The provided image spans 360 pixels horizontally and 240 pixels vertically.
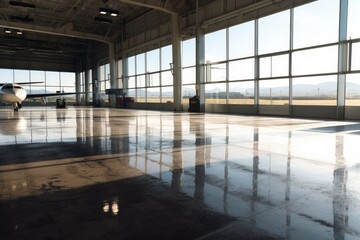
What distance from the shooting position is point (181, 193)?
364 cm

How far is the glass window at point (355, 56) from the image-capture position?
15.1 m

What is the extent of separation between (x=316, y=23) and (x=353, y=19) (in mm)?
2041

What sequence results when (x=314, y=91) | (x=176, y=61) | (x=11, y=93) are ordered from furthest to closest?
(x=176, y=61) < (x=11, y=93) < (x=314, y=91)

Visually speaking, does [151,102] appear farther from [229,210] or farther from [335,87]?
[229,210]

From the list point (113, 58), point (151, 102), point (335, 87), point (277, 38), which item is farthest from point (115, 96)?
point (335, 87)

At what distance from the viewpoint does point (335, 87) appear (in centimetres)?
1631

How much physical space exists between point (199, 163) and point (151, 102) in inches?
1130

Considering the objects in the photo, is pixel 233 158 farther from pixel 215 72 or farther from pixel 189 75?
pixel 189 75

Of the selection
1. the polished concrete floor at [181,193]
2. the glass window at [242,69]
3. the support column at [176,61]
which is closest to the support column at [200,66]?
the support column at [176,61]

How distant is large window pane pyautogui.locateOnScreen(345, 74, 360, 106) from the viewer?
50.4ft

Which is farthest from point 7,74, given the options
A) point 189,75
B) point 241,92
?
point 241,92

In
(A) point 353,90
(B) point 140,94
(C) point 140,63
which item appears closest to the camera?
(A) point 353,90

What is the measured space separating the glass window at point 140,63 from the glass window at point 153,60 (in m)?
0.98

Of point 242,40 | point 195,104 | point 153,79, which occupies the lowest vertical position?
point 195,104
